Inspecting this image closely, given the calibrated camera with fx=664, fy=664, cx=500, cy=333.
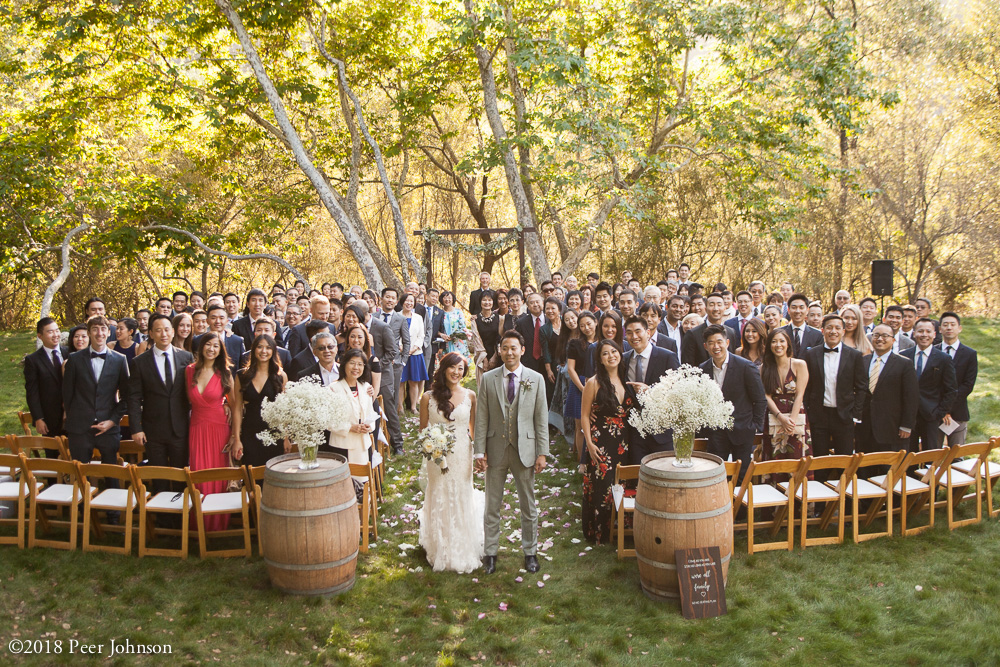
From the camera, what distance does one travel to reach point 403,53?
51.3 ft

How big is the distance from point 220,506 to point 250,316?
3.46m

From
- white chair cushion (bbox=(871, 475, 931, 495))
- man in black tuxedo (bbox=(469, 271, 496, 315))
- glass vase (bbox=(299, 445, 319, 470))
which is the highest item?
man in black tuxedo (bbox=(469, 271, 496, 315))

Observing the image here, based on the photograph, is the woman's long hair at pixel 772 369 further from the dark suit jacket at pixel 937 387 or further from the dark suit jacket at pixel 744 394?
the dark suit jacket at pixel 937 387

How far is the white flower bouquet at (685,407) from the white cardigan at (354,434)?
249 cm

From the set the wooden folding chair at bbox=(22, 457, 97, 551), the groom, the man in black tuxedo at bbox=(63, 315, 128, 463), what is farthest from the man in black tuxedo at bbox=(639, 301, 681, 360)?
the wooden folding chair at bbox=(22, 457, 97, 551)

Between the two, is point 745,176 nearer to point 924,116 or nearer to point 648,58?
point 648,58

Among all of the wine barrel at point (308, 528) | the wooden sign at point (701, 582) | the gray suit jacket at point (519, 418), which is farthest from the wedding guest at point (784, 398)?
the wine barrel at point (308, 528)

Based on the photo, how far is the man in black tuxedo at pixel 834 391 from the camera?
601cm

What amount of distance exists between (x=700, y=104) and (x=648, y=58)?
5.39 ft

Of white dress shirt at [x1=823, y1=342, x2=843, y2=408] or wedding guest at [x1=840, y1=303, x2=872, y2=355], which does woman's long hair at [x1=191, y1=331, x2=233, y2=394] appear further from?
wedding guest at [x1=840, y1=303, x2=872, y2=355]

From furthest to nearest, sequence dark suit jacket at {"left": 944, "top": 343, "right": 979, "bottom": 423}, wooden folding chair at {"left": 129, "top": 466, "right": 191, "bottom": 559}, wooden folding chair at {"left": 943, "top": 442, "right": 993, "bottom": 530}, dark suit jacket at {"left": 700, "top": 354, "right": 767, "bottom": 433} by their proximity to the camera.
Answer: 1. dark suit jacket at {"left": 944, "top": 343, "right": 979, "bottom": 423}
2. wooden folding chair at {"left": 943, "top": 442, "right": 993, "bottom": 530}
3. dark suit jacket at {"left": 700, "top": 354, "right": 767, "bottom": 433}
4. wooden folding chair at {"left": 129, "top": 466, "right": 191, "bottom": 559}

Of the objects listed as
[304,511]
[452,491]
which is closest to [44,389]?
[304,511]

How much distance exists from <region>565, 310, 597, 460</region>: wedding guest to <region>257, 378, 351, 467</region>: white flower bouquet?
312 cm

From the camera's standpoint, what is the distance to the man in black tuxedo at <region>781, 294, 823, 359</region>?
743cm
